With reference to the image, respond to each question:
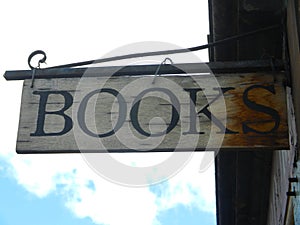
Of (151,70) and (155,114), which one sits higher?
(151,70)

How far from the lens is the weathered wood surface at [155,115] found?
121 inches

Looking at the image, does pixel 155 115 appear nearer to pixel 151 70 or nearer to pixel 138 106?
pixel 138 106

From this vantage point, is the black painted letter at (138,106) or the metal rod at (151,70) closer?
the black painted letter at (138,106)

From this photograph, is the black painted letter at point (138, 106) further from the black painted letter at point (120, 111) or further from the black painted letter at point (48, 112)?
the black painted letter at point (48, 112)

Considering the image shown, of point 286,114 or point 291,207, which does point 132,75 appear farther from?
point 291,207

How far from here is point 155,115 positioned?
10.5ft

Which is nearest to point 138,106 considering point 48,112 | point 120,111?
point 120,111

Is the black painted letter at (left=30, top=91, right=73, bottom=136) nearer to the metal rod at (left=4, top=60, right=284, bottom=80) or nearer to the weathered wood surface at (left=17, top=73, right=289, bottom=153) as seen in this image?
the weathered wood surface at (left=17, top=73, right=289, bottom=153)

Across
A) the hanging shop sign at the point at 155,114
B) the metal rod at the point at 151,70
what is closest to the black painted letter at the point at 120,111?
the hanging shop sign at the point at 155,114

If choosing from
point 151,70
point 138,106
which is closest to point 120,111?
point 138,106

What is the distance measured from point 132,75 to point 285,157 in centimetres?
153

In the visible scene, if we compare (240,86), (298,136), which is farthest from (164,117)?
(298,136)

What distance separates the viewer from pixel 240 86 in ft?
10.6

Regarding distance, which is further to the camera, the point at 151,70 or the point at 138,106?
the point at 151,70
